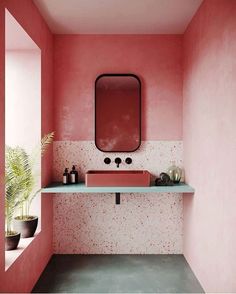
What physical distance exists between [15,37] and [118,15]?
Answer: 1.13 m

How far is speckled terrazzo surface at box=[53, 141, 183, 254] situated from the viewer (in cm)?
394

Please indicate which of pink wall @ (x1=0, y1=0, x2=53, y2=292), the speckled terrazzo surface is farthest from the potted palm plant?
the speckled terrazzo surface

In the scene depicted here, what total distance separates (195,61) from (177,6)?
58 centimetres

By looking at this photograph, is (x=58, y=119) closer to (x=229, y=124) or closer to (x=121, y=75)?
(x=121, y=75)

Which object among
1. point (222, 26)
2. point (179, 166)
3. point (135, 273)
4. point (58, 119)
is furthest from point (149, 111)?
point (135, 273)

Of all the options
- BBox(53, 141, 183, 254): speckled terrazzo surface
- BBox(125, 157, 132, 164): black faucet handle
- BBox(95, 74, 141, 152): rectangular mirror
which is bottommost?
BBox(53, 141, 183, 254): speckled terrazzo surface

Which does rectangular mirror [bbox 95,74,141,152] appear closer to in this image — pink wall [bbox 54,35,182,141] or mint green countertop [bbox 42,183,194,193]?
pink wall [bbox 54,35,182,141]

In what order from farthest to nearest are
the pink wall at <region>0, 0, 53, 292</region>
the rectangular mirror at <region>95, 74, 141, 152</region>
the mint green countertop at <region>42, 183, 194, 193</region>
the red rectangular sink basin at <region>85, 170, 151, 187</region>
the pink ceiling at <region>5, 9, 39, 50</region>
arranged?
1. the rectangular mirror at <region>95, 74, 141, 152</region>
2. the red rectangular sink basin at <region>85, 170, 151, 187</region>
3. the mint green countertop at <region>42, 183, 194, 193</region>
4. the pink ceiling at <region>5, 9, 39, 50</region>
5. the pink wall at <region>0, 0, 53, 292</region>

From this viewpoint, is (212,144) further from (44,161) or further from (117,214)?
(44,161)

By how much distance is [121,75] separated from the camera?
3896 mm

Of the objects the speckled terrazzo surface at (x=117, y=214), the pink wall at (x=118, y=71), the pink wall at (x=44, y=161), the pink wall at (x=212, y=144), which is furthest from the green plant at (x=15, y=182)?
the pink wall at (x=212, y=144)

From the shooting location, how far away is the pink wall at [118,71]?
3.93 metres

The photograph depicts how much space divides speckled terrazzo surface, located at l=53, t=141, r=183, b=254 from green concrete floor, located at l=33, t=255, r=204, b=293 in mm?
162

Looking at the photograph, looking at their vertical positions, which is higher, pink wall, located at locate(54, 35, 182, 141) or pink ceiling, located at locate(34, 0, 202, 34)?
pink ceiling, located at locate(34, 0, 202, 34)
